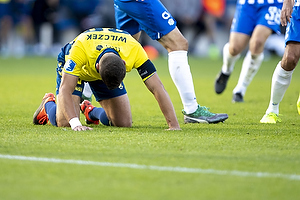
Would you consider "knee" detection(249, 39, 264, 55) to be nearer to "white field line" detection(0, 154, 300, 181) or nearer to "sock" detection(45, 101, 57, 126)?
"sock" detection(45, 101, 57, 126)

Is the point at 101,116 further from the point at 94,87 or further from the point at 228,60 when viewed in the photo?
the point at 228,60

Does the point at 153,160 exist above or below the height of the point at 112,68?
below

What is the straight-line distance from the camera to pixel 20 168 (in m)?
3.57

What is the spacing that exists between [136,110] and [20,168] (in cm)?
395

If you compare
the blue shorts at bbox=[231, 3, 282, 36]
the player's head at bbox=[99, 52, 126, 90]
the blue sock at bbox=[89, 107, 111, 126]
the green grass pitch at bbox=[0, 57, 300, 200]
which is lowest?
the blue sock at bbox=[89, 107, 111, 126]

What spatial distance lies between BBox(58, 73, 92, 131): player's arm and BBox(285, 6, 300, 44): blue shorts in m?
2.24

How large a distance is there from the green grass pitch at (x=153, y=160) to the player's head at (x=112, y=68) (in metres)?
0.52

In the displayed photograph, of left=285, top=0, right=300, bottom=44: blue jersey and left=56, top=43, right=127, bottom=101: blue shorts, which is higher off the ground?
left=285, top=0, right=300, bottom=44: blue jersey

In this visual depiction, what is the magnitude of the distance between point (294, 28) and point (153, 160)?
Result: 2516 millimetres

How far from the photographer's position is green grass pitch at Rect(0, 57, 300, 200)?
3062 mm

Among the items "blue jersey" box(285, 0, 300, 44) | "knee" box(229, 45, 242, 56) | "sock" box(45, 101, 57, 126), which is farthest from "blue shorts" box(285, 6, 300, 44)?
"sock" box(45, 101, 57, 126)

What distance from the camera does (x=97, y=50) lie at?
5051mm

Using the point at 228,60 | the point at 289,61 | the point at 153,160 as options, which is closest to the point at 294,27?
the point at 289,61


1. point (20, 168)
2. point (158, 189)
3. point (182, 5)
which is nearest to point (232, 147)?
point (158, 189)
